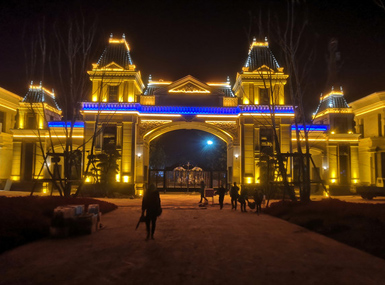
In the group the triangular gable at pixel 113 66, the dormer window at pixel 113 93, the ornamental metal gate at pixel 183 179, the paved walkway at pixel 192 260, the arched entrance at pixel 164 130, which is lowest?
the paved walkway at pixel 192 260

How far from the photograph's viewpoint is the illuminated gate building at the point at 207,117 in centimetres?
2630

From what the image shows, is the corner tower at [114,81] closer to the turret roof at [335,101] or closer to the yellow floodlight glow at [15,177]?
the yellow floodlight glow at [15,177]

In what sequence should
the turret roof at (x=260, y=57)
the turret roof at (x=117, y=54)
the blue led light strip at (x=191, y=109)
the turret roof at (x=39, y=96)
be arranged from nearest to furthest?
the blue led light strip at (x=191, y=109)
the turret roof at (x=117, y=54)
the turret roof at (x=260, y=57)
the turret roof at (x=39, y=96)

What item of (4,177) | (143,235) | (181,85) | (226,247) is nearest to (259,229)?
(226,247)

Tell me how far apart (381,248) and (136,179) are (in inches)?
837

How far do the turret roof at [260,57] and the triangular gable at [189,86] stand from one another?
14.4 feet

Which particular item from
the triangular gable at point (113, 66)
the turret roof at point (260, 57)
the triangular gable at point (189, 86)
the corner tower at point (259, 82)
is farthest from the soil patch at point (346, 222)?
the triangular gable at point (113, 66)

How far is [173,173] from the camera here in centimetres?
3030

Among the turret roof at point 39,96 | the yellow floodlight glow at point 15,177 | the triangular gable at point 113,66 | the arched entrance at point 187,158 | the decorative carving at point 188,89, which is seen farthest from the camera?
the turret roof at point 39,96

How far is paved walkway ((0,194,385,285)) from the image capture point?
5.38 meters

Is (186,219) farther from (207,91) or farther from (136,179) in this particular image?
(207,91)

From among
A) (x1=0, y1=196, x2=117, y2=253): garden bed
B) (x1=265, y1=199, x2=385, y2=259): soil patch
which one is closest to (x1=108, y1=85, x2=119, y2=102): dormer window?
(x1=0, y1=196, x2=117, y2=253): garden bed

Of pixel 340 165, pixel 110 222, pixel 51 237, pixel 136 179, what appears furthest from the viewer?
pixel 340 165

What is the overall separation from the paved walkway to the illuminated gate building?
1698 cm
